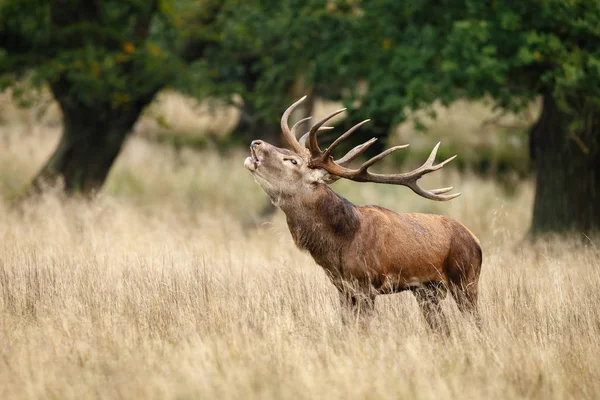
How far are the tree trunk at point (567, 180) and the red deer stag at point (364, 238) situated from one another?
4750mm

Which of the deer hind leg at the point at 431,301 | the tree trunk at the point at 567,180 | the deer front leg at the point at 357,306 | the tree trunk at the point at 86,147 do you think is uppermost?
the deer front leg at the point at 357,306

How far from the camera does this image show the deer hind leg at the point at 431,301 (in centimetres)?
626

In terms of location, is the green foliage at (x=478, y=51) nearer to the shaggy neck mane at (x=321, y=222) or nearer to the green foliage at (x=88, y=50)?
the green foliage at (x=88, y=50)

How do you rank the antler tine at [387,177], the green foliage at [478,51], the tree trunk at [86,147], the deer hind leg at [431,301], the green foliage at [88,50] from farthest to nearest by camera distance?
the tree trunk at [86,147]
the green foliage at [88,50]
the green foliage at [478,51]
the antler tine at [387,177]
the deer hind leg at [431,301]

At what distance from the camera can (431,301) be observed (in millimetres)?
6594

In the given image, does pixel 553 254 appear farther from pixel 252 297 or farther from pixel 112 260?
pixel 112 260

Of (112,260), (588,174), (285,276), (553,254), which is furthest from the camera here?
(588,174)

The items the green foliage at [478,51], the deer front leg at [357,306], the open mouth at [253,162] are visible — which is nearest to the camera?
the deer front leg at [357,306]

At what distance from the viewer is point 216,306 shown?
614 cm

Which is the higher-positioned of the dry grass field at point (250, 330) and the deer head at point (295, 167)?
the deer head at point (295, 167)

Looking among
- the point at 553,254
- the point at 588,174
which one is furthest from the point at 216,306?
the point at 588,174

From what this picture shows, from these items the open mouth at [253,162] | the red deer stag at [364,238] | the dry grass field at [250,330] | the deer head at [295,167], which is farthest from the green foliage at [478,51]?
the open mouth at [253,162]

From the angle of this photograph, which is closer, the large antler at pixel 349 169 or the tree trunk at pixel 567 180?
the large antler at pixel 349 169

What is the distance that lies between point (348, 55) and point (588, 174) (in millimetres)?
3882
